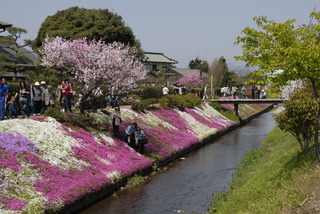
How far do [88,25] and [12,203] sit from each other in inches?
1874

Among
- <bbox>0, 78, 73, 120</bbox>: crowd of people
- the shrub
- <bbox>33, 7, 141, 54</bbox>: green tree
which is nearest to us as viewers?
<bbox>0, 78, 73, 120</bbox>: crowd of people

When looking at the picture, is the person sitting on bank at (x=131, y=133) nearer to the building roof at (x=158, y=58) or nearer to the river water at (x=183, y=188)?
the river water at (x=183, y=188)

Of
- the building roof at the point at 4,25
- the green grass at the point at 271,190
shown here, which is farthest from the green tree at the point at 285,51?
the building roof at the point at 4,25

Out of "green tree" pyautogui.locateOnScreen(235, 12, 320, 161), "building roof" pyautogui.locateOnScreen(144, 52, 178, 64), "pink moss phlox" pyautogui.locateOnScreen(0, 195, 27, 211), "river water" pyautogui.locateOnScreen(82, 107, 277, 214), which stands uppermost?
"building roof" pyautogui.locateOnScreen(144, 52, 178, 64)

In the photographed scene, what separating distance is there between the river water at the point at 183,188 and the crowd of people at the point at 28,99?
850 centimetres

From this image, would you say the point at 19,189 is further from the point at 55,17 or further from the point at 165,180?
the point at 55,17

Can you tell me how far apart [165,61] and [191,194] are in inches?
3534

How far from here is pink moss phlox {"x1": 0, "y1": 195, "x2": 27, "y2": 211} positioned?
1355 cm

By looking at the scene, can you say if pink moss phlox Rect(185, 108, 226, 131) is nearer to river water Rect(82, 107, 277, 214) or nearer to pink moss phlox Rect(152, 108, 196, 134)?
pink moss phlox Rect(152, 108, 196, 134)

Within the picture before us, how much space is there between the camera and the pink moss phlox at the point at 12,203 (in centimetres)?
1355

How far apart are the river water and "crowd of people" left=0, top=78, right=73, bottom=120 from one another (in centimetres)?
850

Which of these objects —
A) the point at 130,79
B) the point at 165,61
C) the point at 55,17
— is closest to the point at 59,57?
the point at 130,79

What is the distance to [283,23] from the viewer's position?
49.1ft

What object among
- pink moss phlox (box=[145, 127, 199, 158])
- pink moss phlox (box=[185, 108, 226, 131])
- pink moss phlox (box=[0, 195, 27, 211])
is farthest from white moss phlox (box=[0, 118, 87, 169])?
pink moss phlox (box=[185, 108, 226, 131])
